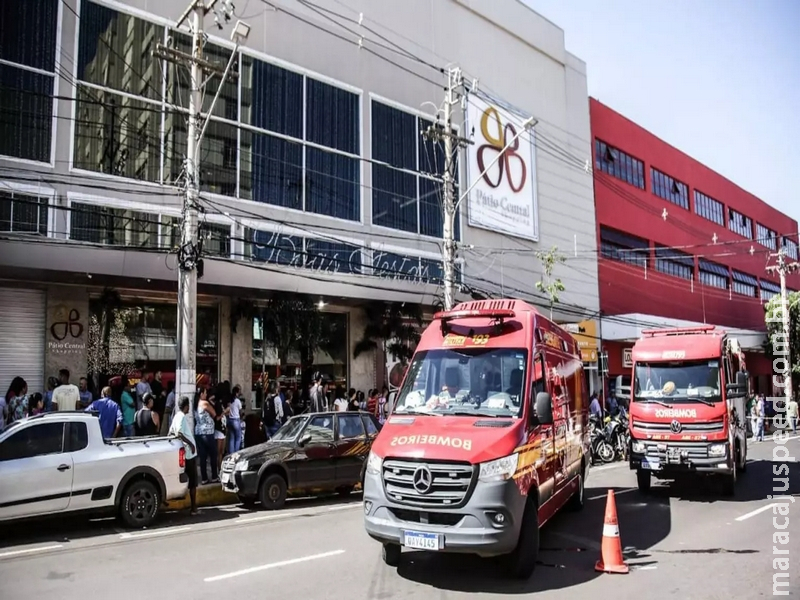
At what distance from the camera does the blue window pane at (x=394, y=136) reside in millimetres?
24781

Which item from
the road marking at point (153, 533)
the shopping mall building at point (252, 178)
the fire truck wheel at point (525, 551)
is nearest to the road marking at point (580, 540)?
the fire truck wheel at point (525, 551)

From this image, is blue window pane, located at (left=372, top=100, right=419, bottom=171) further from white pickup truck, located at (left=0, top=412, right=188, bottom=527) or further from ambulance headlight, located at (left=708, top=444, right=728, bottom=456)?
ambulance headlight, located at (left=708, top=444, right=728, bottom=456)

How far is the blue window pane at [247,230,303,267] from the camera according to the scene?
20453 mm

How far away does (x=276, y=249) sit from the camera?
20.8 m

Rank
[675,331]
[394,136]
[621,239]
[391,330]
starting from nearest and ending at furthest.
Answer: [675,331], [391,330], [394,136], [621,239]

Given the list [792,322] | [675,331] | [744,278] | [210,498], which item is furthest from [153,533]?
[744,278]

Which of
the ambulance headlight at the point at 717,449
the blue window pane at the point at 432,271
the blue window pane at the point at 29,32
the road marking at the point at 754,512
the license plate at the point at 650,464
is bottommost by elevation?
the road marking at the point at 754,512

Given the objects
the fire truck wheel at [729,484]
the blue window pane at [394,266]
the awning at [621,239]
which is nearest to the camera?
the fire truck wheel at [729,484]

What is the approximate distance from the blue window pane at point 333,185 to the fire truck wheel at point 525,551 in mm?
16539

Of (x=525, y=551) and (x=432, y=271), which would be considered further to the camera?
(x=432, y=271)

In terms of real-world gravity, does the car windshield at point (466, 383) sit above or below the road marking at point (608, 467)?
above

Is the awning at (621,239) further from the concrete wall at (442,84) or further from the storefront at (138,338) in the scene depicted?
the storefront at (138,338)

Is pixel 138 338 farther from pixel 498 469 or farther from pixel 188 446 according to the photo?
pixel 498 469

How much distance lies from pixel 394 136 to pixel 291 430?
15.2 metres
